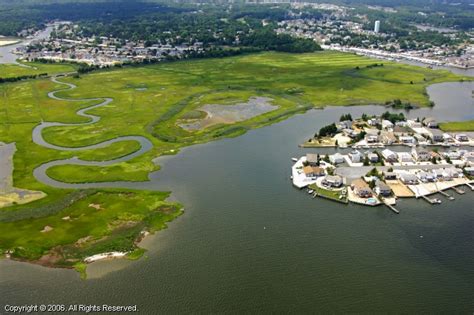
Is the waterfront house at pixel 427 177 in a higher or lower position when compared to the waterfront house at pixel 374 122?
lower

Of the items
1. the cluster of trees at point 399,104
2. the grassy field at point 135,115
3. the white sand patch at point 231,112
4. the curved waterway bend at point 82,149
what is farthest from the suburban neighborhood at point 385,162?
the curved waterway bend at point 82,149

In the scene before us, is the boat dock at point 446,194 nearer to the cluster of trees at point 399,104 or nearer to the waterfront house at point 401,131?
the waterfront house at point 401,131

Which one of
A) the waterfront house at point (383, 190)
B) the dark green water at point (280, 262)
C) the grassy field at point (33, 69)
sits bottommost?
the dark green water at point (280, 262)

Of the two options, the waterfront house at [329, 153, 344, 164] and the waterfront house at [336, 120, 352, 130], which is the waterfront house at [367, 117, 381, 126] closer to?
the waterfront house at [336, 120, 352, 130]

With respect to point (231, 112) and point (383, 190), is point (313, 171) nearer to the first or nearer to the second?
point (383, 190)

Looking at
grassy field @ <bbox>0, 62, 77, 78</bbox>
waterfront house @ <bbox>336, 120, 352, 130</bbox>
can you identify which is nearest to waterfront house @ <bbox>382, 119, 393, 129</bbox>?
waterfront house @ <bbox>336, 120, 352, 130</bbox>

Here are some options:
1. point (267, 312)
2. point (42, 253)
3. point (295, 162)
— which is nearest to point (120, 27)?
point (295, 162)
